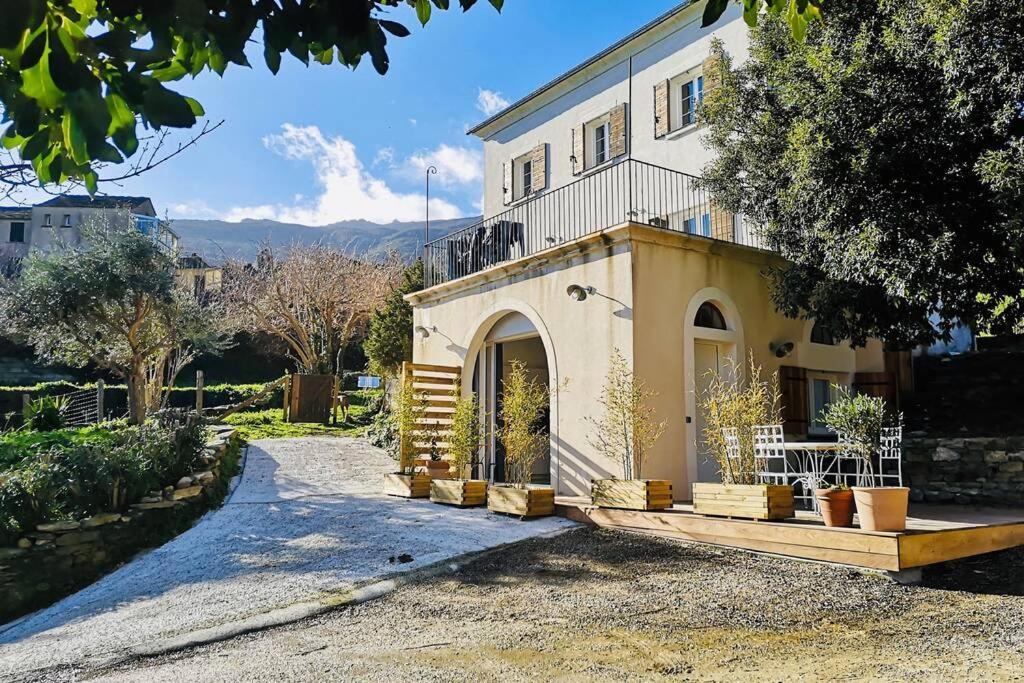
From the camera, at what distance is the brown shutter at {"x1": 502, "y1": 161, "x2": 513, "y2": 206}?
17.8 m

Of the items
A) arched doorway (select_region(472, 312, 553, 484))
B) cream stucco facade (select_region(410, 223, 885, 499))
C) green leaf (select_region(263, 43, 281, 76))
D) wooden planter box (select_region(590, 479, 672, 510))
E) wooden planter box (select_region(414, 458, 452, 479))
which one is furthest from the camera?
Result: arched doorway (select_region(472, 312, 553, 484))

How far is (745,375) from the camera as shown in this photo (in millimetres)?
10484

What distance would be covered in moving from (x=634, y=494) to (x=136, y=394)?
12272mm

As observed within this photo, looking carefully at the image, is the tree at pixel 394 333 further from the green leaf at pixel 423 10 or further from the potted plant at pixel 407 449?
the green leaf at pixel 423 10

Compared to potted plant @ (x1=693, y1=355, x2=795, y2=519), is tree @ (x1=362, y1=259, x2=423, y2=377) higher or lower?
higher

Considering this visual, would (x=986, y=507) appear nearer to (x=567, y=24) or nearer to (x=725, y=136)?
(x=725, y=136)

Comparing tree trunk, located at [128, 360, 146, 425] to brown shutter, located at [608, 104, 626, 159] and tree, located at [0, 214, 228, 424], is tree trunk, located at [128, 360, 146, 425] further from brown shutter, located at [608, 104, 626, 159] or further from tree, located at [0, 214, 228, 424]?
brown shutter, located at [608, 104, 626, 159]

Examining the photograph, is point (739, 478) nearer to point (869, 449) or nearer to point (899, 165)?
point (869, 449)

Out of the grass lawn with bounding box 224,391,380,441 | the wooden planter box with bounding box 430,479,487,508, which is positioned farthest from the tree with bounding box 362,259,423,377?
the wooden planter box with bounding box 430,479,487,508

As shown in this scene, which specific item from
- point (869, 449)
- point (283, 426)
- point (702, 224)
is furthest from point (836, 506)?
point (283, 426)

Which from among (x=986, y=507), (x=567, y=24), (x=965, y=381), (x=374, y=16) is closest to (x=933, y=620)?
(x=986, y=507)

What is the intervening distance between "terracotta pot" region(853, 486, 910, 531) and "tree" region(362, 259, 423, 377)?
1477cm

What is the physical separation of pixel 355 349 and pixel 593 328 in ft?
75.2

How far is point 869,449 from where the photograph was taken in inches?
265
